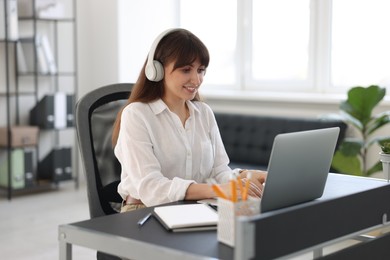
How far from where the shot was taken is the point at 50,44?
6309mm

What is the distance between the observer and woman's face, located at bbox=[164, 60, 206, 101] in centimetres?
239

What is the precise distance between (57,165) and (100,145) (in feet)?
11.8

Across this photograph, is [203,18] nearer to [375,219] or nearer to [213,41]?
[213,41]

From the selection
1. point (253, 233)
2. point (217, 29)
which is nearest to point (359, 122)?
point (217, 29)

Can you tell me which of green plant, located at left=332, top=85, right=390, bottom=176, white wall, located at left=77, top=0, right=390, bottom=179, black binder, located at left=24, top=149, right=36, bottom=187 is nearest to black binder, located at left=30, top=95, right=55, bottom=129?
black binder, located at left=24, top=149, right=36, bottom=187

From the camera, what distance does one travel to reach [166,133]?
2434 mm

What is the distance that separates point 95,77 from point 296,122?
2255mm

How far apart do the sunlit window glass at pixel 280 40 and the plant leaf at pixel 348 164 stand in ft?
4.52

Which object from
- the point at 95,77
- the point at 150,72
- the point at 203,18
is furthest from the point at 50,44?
the point at 150,72

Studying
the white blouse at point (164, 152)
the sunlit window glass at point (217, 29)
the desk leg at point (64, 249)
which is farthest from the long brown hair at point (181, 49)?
the sunlit window glass at point (217, 29)

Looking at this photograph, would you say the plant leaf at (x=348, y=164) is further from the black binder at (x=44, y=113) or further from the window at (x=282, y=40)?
the black binder at (x=44, y=113)

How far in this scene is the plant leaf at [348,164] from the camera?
14.7 feet

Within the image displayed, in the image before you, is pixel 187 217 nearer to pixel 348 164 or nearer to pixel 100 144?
pixel 100 144

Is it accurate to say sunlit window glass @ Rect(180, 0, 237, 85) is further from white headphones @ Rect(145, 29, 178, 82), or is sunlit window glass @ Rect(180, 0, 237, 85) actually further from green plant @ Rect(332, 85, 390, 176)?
white headphones @ Rect(145, 29, 178, 82)
